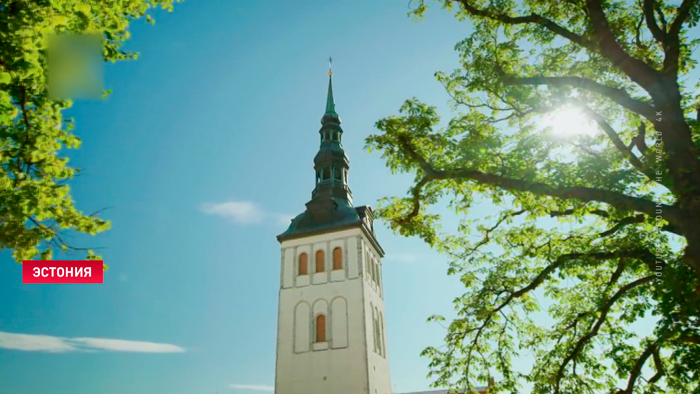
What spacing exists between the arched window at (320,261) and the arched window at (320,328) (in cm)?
331

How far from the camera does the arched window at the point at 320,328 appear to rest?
28.5 metres

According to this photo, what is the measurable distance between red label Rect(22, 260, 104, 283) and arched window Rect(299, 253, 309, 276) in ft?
71.6

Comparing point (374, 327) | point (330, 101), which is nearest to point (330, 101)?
point (330, 101)

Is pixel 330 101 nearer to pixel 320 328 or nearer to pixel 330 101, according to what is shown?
pixel 330 101

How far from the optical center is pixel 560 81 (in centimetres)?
758

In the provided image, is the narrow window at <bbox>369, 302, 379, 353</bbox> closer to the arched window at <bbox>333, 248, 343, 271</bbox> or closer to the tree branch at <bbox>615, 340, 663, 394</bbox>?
the arched window at <bbox>333, 248, 343, 271</bbox>

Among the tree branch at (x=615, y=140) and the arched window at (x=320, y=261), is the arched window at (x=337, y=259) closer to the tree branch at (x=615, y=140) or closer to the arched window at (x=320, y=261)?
the arched window at (x=320, y=261)

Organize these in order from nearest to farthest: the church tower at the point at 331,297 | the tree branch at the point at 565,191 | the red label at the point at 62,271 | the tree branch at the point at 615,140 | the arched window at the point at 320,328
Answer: the tree branch at the point at 565,191 → the tree branch at the point at 615,140 → the red label at the point at 62,271 → the church tower at the point at 331,297 → the arched window at the point at 320,328

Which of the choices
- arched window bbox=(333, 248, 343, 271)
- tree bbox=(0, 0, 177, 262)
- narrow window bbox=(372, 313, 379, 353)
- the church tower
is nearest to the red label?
tree bbox=(0, 0, 177, 262)

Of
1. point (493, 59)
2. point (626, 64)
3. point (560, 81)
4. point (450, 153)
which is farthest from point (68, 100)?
point (626, 64)

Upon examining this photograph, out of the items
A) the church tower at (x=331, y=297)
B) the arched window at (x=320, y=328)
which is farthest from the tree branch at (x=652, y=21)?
the arched window at (x=320, y=328)

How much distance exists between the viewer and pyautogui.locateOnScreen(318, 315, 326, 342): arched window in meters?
28.5

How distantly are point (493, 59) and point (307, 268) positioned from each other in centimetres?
2433

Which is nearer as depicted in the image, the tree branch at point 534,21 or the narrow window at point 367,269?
the tree branch at point 534,21
